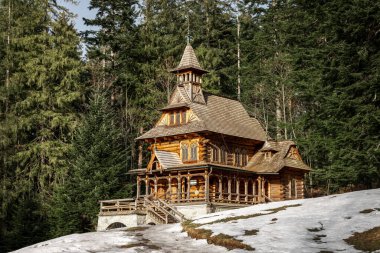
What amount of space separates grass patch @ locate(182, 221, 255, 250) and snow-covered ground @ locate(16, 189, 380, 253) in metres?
0.28

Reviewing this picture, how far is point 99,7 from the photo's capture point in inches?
2217

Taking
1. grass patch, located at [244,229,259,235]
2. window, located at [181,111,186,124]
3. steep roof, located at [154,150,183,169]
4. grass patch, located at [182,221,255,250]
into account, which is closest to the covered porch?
steep roof, located at [154,150,183,169]

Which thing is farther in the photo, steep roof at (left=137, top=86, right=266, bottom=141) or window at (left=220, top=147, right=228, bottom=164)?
window at (left=220, top=147, right=228, bottom=164)

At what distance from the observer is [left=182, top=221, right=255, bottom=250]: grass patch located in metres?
21.0

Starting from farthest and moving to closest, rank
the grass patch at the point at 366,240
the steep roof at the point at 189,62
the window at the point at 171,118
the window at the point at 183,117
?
the steep roof at the point at 189,62 → the window at the point at 171,118 → the window at the point at 183,117 → the grass patch at the point at 366,240

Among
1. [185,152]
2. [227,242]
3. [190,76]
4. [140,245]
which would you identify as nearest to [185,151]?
[185,152]

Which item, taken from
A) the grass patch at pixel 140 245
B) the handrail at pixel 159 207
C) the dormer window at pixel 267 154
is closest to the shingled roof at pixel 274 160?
the dormer window at pixel 267 154

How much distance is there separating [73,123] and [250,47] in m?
22.0

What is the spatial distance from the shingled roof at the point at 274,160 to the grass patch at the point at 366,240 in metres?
21.8

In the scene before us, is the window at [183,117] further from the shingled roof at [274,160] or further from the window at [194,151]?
the shingled roof at [274,160]

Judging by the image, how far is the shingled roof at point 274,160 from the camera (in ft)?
140

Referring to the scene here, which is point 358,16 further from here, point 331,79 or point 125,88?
point 125,88

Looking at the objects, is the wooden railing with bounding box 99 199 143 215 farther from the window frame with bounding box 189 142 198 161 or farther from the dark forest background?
the window frame with bounding box 189 142 198 161

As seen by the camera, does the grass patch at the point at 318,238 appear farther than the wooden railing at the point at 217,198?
No
